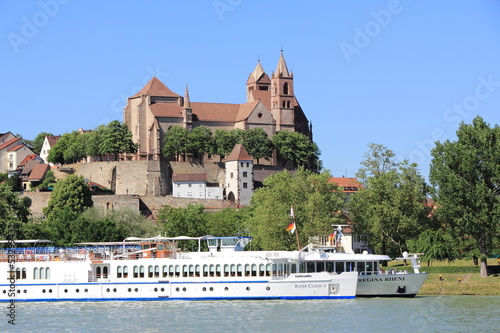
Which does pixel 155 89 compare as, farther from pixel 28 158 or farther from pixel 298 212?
pixel 298 212

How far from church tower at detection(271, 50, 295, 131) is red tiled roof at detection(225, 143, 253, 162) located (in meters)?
16.8

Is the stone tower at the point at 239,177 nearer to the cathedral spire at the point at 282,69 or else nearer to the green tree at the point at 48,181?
the green tree at the point at 48,181

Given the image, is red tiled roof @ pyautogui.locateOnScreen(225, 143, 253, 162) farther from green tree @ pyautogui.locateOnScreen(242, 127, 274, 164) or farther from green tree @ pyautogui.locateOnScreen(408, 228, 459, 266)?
green tree @ pyautogui.locateOnScreen(408, 228, 459, 266)

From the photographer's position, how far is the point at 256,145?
152 m

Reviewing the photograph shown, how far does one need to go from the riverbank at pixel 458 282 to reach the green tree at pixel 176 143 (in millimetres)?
71516

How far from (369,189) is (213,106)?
72.6 meters

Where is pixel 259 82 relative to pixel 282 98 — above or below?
above

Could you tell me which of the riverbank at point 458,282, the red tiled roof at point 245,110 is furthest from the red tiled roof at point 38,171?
the riverbank at point 458,282

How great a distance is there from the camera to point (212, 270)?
6981cm

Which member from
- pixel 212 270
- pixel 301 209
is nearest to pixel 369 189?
pixel 301 209

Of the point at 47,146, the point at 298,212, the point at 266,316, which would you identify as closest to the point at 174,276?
the point at 266,316

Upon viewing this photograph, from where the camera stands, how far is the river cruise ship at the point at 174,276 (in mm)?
68562

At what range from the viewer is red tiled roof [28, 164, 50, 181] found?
147m

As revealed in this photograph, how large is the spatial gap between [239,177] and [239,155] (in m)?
3.35
